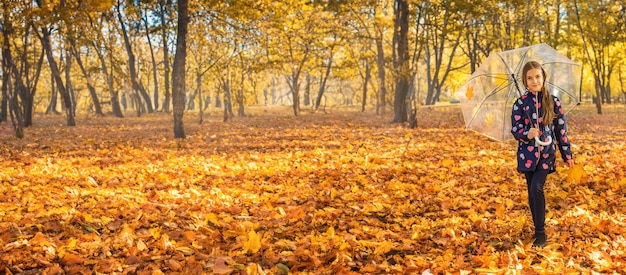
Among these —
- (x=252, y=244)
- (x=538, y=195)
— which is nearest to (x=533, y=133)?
(x=538, y=195)

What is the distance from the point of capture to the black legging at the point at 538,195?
413 centimetres

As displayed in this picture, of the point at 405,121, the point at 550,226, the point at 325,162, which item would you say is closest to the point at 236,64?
the point at 405,121

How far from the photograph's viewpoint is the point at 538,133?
402 centimetres

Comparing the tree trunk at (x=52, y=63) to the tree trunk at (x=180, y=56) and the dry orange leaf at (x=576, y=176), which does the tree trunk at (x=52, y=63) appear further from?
the dry orange leaf at (x=576, y=176)

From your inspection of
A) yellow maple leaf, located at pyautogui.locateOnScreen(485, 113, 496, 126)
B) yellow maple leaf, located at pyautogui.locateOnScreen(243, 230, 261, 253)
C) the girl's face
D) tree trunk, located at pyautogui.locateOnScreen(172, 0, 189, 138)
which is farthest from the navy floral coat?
tree trunk, located at pyautogui.locateOnScreen(172, 0, 189, 138)

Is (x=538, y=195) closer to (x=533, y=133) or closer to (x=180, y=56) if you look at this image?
(x=533, y=133)

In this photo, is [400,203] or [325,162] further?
[325,162]

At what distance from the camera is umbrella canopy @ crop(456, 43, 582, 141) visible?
595cm

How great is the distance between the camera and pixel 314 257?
3.95 meters

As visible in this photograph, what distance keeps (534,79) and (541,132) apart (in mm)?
468

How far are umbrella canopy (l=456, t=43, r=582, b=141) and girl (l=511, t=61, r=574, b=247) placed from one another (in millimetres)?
1600

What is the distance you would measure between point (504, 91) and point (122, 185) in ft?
18.9

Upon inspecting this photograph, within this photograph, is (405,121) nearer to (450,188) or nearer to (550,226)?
(450,188)

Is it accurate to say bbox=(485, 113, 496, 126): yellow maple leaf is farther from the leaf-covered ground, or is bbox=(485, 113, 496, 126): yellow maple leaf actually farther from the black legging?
the black legging
